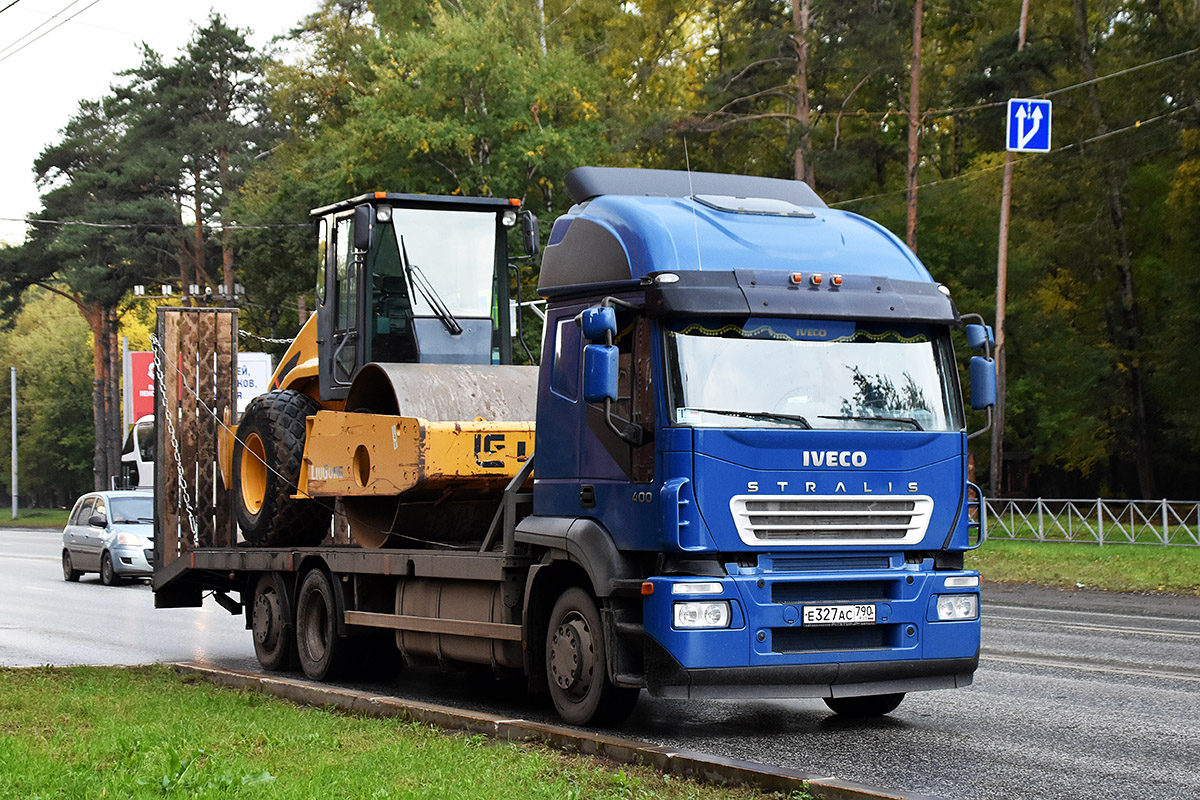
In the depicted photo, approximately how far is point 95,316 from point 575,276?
223ft

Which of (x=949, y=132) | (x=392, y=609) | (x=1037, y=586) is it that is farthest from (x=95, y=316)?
(x=392, y=609)

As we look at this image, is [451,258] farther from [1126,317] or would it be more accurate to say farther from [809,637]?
[1126,317]

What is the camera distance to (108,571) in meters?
27.9

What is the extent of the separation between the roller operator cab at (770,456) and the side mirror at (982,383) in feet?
0.07

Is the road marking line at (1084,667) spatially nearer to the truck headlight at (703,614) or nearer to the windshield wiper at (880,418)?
the windshield wiper at (880,418)

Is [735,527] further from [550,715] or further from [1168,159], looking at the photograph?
[1168,159]

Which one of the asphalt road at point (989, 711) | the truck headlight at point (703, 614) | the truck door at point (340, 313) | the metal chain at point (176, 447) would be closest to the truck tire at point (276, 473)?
the truck door at point (340, 313)

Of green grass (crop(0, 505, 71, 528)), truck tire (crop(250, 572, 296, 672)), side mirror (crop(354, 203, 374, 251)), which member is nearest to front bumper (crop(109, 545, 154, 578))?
truck tire (crop(250, 572, 296, 672))

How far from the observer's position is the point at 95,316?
243 ft

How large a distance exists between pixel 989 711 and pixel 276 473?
6668mm

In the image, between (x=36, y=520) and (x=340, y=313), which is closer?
(x=340, y=313)

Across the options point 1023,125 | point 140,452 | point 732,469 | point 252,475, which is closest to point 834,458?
point 732,469

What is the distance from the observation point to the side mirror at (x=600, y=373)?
917 centimetres

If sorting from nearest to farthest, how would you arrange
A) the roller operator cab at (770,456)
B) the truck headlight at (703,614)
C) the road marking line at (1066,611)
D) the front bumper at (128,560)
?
the truck headlight at (703,614) < the roller operator cab at (770,456) < the road marking line at (1066,611) < the front bumper at (128,560)
